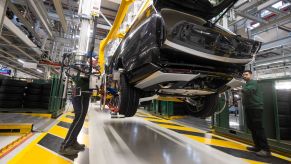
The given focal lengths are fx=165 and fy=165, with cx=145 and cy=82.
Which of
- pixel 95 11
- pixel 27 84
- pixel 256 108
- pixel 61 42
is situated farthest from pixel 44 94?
pixel 256 108

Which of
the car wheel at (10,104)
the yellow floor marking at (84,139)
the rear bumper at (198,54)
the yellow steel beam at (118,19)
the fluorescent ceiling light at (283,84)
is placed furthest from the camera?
the car wheel at (10,104)

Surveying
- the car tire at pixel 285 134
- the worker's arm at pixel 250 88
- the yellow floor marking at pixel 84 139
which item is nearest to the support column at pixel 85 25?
the yellow floor marking at pixel 84 139

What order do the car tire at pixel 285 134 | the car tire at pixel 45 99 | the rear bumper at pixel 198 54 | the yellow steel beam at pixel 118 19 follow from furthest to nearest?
the car tire at pixel 45 99 < the car tire at pixel 285 134 < the yellow steel beam at pixel 118 19 < the rear bumper at pixel 198 54

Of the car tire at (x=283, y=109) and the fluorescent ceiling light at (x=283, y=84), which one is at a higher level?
the fluorescent ceiling light at (x=283, y=84)

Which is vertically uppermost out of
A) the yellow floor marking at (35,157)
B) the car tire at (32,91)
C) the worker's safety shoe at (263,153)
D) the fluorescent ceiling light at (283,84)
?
the fluorescent ceiling light at (283,84)

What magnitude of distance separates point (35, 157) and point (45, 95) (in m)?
3.48

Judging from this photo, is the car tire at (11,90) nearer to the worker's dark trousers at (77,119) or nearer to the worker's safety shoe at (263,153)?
the worker's dark trousers at (77,119)

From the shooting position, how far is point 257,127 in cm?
263

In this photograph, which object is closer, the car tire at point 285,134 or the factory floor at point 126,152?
the factory floor at point 126,152

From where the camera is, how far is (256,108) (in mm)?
2703

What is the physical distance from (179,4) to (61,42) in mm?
8002

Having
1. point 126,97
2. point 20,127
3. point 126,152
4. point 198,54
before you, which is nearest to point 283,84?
point 198,54

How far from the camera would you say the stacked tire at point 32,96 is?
14.9 feet

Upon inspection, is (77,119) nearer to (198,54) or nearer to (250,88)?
(198,54)
